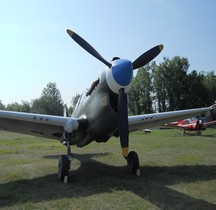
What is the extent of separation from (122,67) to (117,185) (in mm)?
2717

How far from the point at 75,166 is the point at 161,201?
17.7 ft

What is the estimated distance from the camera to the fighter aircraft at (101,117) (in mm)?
6926

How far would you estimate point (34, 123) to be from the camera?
9.23 metres

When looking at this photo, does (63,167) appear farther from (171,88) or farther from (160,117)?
(171,88)

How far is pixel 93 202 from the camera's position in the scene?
18.5 feet

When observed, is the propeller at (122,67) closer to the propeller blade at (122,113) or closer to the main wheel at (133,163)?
the propeller blade at (122,113)

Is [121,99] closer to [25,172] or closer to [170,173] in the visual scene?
[170,173]

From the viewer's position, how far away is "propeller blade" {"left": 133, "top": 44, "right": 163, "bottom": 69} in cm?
783

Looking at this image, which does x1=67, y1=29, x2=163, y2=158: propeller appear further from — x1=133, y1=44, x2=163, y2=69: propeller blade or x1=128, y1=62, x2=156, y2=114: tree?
x1=128, y1=62, x2=156, y2=114: tree

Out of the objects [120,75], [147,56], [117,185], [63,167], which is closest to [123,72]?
[120,75]

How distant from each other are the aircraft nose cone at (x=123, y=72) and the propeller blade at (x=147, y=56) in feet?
2.89

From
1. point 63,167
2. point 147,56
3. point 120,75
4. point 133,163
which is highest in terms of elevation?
point 147,56

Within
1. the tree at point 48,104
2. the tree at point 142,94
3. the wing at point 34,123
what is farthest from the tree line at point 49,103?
the wing at point 34,123

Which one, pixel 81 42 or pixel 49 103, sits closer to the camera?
pixel 81 42
